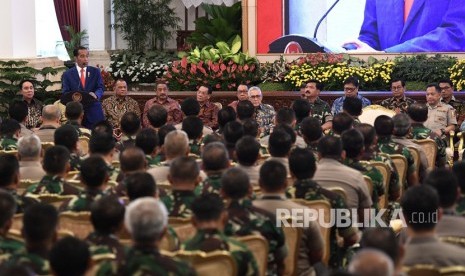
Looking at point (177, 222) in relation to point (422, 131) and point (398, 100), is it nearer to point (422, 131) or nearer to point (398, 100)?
point (422, 131)

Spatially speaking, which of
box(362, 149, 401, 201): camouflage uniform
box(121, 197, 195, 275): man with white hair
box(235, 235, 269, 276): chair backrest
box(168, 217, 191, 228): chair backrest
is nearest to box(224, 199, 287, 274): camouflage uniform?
box(235, 235, 269, 276): chair backrest

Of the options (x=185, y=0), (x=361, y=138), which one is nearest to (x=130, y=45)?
(x=185, y=0)

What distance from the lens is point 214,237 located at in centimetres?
392

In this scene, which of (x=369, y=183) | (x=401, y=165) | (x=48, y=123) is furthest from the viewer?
(x=48, y=123)

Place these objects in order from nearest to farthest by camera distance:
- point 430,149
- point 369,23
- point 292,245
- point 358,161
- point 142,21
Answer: point 292,245, point 358,161, point 430,149, point 369,23, point 142,21

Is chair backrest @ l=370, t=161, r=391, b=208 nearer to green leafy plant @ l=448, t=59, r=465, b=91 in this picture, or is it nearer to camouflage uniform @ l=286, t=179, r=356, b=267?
camouflage uniform @ l=286, t=179, r=356, b=267

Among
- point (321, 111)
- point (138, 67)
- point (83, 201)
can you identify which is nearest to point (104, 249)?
point (83, 201)

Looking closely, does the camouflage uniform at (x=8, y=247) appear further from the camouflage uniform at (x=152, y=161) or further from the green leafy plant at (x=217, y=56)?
the green leafy plant at (x=217, y=56)

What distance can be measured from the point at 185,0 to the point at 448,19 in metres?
5.22

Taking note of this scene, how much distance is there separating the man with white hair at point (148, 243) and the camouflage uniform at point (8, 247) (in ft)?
1.85

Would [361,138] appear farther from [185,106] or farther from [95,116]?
[95,116]

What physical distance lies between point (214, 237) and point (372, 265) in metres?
1.00

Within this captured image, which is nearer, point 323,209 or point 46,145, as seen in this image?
point 323,209

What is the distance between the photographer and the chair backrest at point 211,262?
3.81 metres
